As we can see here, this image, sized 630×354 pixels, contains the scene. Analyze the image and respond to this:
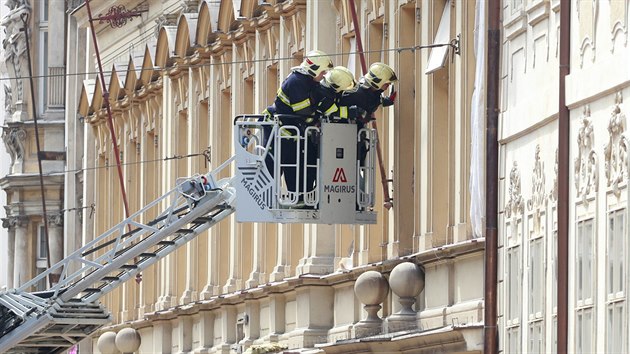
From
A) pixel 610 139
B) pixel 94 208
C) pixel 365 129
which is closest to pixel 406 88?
pixel 365 129

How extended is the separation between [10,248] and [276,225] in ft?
80.8

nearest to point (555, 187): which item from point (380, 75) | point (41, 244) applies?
point (380, 75)

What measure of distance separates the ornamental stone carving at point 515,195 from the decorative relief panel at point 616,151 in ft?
11.5

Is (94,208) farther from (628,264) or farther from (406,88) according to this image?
(628,264)

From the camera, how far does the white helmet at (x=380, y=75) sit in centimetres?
Result: 3128

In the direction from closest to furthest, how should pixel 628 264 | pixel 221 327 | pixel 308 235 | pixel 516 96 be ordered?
pixel 628 264, pixel 516 96, pixel 308 235, pixel 221 327

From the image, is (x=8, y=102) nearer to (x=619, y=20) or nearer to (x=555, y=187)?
(x=555, y=187)

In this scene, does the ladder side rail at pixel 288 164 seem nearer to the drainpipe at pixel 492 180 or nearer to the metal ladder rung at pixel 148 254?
the metal ladder rung at pixel 148 254

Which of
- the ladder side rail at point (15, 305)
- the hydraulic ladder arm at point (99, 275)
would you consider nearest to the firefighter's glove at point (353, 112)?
the hydraulic ladder arm at point (99, 275)

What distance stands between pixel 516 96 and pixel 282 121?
608 cm

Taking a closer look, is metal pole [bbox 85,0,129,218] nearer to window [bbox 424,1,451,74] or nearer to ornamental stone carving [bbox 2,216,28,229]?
ornamental stone carving [bbox 2,216,28,229]

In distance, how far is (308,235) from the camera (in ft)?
121

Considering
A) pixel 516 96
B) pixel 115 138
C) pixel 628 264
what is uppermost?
pixel 115 138

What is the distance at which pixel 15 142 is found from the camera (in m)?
62.0
